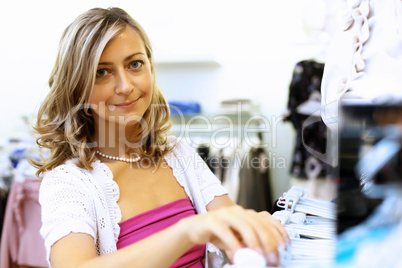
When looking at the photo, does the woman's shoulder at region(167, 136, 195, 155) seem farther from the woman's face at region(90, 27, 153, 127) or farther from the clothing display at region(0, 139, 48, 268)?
the clothing display at region(0, 139, 48, 268)

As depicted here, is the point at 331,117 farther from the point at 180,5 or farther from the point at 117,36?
the point at 180,5

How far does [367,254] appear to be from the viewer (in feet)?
1.46

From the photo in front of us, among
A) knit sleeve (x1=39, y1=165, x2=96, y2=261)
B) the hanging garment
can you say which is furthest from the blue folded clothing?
knit sleeve (x1=39, y1=165, x2=96, y2=261)

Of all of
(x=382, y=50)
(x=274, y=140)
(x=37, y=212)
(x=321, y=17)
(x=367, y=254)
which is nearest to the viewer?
(x=367, y=254)

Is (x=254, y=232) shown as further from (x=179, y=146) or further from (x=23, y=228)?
(x=23, y=228)

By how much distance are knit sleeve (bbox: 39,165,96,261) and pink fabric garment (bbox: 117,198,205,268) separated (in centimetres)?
12

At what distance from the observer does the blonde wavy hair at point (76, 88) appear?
110 centimetres

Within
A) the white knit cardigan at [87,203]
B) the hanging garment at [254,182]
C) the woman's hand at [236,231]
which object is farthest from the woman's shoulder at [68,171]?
the hanging garment at [254,182]

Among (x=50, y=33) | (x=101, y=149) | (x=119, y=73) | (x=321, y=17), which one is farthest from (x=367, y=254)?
(x=50, y=33)

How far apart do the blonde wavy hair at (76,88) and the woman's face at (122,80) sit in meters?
0.03

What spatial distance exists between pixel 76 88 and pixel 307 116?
6.31 ft

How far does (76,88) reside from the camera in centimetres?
115

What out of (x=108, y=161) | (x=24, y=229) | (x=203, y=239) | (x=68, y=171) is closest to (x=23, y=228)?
(x=24, y=229)

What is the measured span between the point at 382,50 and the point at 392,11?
9 centimetres
